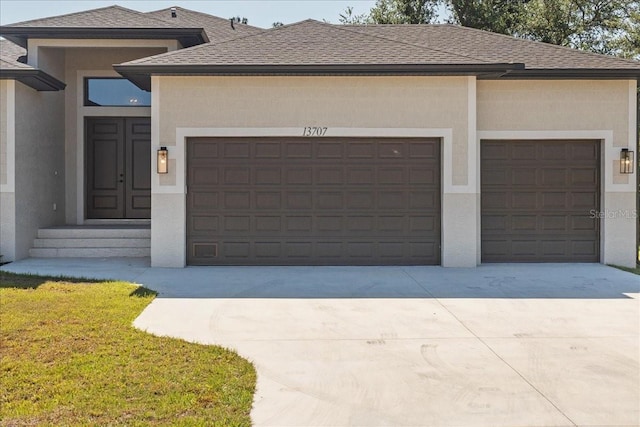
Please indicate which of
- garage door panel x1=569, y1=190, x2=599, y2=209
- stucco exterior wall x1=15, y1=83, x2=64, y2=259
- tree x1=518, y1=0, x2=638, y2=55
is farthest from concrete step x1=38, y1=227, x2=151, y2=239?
tree x1=518, y1=0, x2=638, y2=55

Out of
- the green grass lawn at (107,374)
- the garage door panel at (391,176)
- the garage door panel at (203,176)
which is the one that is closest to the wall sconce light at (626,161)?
the garage door panel at (391,176)

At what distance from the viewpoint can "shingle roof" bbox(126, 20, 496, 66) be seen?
31.8 ft

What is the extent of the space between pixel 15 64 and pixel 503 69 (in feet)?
29.3

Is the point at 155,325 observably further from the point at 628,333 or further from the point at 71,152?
the point at 71,152

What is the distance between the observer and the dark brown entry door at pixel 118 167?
506 inches

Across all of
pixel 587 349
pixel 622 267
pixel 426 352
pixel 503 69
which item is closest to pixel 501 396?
pixel 426 352

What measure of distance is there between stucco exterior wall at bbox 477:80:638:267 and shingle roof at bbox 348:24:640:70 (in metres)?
0.38

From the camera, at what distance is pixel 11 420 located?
351 centimetres

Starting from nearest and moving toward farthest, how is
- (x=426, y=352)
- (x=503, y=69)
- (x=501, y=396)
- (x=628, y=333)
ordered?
(x=501, y=396)
(x=426, y=352)
(x=628, y=333)
(x=503, y=69)

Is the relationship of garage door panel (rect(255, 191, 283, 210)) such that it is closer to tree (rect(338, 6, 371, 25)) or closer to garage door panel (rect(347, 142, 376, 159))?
garage door panel (rect(347, 142, 376, 159))

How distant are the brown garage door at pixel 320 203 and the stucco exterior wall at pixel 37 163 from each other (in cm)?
344

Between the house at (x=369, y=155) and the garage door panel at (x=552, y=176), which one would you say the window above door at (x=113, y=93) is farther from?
the garage door panel at (x=552, y=176)

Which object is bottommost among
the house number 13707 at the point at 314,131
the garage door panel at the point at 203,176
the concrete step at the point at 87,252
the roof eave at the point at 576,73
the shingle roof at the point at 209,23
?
the concrete step at the point at 87,252

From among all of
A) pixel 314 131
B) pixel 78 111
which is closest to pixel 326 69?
pixel 314 131
